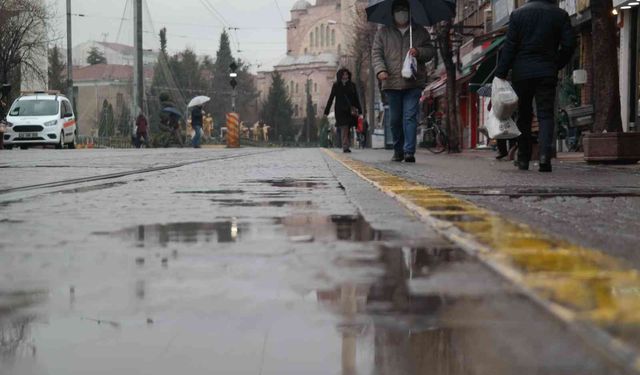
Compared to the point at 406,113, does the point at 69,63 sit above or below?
above

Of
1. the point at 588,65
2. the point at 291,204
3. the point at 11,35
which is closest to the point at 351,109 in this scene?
the point at 588,65

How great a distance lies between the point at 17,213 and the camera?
175 inches

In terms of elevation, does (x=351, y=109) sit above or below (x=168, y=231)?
above

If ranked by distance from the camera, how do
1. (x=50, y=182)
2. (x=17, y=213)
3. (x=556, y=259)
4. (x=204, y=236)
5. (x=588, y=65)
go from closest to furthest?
(x=556, y=259) → (x=204, y=236) → (x=17, y=213) → (x=50, y=182) → (x=588, y=65)

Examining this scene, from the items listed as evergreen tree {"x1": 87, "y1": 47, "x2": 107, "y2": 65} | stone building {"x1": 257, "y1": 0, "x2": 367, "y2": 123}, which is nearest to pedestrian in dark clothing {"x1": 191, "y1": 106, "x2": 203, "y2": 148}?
stone building {"x1": 257, "y1": 0, "x2": 367, "y2": 123}

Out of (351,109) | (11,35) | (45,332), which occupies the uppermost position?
(11,35)

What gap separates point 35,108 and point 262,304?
3117 cm

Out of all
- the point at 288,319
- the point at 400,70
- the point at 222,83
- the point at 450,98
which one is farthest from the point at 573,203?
the point at 222,83

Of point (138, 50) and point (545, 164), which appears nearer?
point (545, 164)

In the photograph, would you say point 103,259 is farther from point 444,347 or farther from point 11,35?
point 11,35

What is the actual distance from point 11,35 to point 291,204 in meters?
49.3

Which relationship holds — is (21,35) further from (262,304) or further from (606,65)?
(262,304)

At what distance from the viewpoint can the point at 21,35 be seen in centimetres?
5081

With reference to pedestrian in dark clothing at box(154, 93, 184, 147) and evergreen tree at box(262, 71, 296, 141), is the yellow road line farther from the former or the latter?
evergreen tree at box(262, 71, 296, 141)
